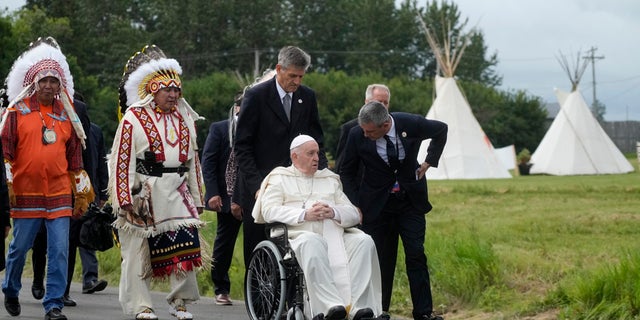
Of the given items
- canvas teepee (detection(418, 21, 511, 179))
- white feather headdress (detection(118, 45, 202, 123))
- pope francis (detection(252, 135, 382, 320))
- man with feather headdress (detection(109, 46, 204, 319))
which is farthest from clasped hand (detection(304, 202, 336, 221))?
canvas teepee (detection(418, 21, 511, 179))

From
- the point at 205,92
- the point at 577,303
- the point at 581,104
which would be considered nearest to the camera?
the point at 577,303

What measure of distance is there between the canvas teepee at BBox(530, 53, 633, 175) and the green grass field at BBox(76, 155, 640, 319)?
19.7 metres

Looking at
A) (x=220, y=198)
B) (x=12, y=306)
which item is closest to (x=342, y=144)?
(x=220, y=198)

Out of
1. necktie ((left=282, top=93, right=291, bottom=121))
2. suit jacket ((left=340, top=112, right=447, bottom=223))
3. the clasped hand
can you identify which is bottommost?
the clasped hand

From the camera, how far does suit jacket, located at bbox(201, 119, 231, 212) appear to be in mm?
11086

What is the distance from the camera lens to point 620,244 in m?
12.9

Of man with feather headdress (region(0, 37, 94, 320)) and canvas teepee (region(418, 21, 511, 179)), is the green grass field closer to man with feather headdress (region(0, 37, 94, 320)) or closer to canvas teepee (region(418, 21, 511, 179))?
man with feather headdress (region(0, 37, 94, 320))

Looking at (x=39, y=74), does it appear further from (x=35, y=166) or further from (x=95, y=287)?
(x=95, y=287)

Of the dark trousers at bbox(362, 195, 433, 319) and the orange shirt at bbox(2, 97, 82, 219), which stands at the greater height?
the orange shirt at bbox(2, 97, 82, 219)

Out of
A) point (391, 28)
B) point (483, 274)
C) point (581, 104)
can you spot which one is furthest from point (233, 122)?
point (391, 28)

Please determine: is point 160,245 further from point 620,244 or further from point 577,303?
point 620,244

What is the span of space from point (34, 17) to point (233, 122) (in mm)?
61489

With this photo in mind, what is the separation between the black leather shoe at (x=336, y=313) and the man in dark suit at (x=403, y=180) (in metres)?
1.31

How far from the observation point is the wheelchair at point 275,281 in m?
7.98
